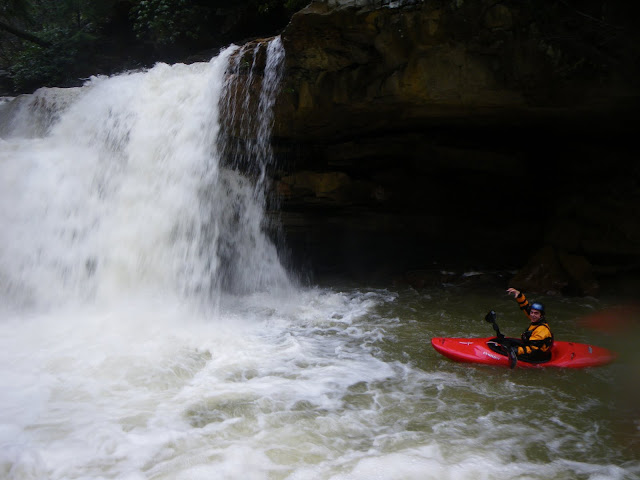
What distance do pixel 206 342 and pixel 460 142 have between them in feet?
19.7

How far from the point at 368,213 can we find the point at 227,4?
7956 millimetres

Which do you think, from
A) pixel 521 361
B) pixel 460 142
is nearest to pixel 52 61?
pixel 460 142

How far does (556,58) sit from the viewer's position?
651 cm

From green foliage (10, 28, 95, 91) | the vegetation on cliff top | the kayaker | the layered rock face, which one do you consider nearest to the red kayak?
the kayaker

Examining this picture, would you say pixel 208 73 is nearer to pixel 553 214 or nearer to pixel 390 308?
pixel 390 308

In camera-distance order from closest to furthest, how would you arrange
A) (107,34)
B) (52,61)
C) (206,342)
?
(206,342), (52,61), (107,34)

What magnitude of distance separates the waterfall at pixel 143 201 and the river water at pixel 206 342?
36 millimetres

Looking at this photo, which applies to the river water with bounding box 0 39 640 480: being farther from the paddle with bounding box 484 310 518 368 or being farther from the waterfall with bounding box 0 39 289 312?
the paddle with bounding box 484 310 518 368

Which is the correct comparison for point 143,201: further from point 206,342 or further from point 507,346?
point 507,346

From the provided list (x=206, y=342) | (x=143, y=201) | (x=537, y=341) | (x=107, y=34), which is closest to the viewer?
(x=537, y=341)

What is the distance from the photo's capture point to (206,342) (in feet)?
20.9

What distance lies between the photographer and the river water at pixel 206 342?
3836mm

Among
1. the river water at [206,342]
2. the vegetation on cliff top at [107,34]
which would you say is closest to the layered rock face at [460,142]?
the river water at [206,342]

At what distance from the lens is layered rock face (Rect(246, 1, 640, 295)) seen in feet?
21.4
